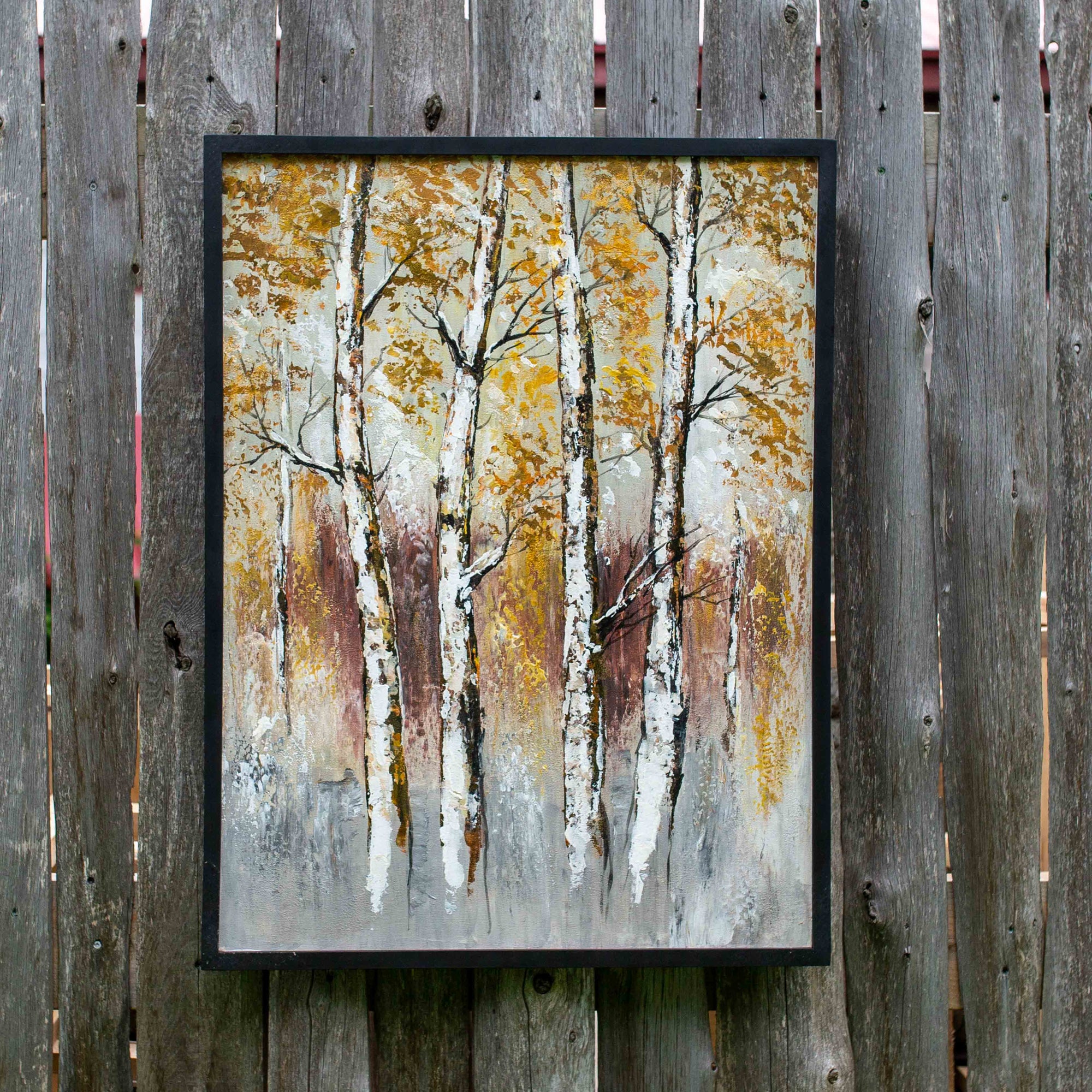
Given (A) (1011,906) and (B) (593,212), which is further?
(A) (1011,906)

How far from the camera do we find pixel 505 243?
135 centimetres

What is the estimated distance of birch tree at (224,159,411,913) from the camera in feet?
4.42

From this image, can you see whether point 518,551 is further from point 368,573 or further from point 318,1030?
point 318,1030

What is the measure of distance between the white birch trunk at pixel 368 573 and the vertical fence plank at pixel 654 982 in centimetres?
43

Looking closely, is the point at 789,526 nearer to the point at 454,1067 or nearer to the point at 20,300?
the point at 454,1067

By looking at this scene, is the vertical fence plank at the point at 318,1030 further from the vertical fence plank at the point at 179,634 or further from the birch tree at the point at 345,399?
the birch tree at the point at 345,399

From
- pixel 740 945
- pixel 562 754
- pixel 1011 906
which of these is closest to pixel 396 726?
pixel 562 754

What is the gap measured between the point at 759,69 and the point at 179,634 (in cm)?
133

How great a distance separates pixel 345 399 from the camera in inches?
53.0

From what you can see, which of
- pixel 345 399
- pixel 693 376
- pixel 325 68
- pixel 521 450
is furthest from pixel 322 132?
pixel 693 376

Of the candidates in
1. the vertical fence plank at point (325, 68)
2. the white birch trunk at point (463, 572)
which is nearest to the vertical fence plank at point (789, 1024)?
the white birch trunk at point (463, 572)

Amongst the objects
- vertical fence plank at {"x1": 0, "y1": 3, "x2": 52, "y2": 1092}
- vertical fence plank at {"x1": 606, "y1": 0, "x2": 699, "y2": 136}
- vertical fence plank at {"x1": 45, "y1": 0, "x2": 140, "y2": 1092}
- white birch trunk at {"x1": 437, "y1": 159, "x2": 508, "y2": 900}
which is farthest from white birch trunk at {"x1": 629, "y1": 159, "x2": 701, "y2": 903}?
vertical fence plank at {"x1": 0, "y1": 3, "x2": 52, "y2": 1092}

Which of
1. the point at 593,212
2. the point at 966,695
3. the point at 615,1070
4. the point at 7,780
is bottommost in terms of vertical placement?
the point at 615,1070

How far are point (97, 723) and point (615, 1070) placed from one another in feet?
3.38
